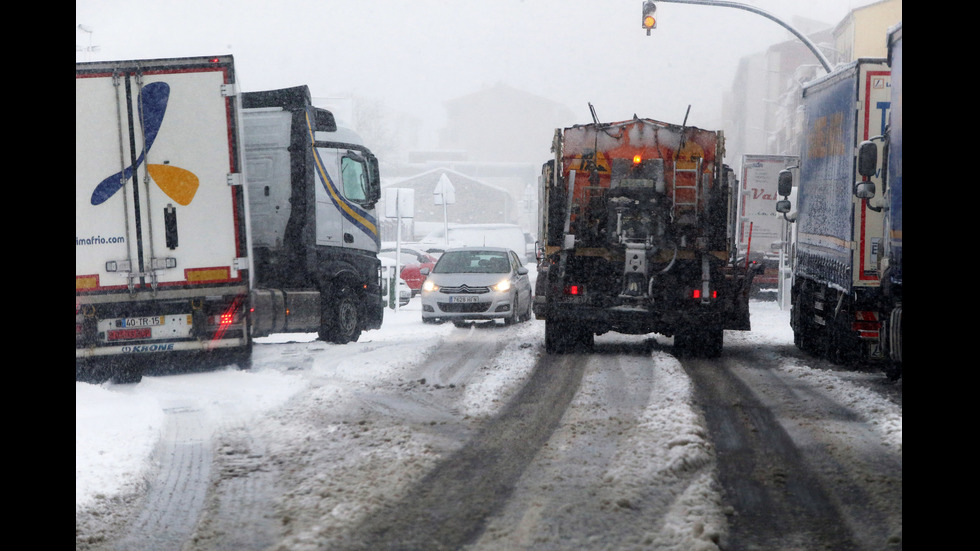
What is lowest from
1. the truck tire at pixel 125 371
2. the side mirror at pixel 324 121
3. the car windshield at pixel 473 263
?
the truck tire at pixel 125 371

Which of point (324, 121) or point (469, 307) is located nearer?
point (324, 121)

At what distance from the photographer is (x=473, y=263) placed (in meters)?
19.1

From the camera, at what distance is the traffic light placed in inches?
723

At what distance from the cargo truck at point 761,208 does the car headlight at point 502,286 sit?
1087 centimetres

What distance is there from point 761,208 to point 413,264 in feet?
33.4

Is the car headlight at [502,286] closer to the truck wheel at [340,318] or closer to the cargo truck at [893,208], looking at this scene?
the truck wheel at [340,318]

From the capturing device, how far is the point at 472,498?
5.32 meters

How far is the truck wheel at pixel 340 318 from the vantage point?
45.4ft

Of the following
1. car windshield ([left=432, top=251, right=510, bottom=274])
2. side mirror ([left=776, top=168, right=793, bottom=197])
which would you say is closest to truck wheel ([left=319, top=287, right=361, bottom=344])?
car windshield ([left=432, top=251, right=510, bottom=274])

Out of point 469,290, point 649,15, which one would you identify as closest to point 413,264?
point 469,290

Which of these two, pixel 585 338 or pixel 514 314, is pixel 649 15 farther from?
pixel 585 338

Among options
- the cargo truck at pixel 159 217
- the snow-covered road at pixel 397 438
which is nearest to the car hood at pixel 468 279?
the snow-covered road at pixel 397 438
